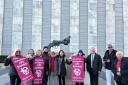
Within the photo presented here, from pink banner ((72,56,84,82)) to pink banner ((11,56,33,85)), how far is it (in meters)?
2.01

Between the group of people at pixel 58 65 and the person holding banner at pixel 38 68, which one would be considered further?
the person holding banner at pixel 38 68

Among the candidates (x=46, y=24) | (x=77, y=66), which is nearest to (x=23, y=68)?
(x=77, y=66)

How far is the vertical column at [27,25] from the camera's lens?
34.7m

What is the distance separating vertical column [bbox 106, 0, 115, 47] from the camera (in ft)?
114

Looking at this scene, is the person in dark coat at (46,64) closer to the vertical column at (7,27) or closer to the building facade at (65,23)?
the building facade at (65,23)

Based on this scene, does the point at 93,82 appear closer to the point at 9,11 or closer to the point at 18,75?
the point at 18,75

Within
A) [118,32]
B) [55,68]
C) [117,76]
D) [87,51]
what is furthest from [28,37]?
[117,76]

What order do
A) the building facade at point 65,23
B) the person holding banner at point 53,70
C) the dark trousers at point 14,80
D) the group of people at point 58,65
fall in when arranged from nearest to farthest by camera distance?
the dark trousers at point 14,80 → the group of people at point 58,65 → the person holding banner at point 53,70 → the building facade at point 65,23

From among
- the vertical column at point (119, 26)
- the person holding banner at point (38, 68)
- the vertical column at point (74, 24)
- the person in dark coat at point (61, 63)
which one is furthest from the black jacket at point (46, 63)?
the vertical column at point (119, 26)

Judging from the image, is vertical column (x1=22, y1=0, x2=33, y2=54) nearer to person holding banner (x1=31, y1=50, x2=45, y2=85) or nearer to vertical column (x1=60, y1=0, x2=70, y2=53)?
vertical column (x1=60, y1=0, x2=70, y2=53)

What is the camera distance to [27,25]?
35062 mm

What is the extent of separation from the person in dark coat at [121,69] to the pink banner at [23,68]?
3.29m

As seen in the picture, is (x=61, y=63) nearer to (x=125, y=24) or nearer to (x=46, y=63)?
(x=46, y=63)

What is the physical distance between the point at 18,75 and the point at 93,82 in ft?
10.3
